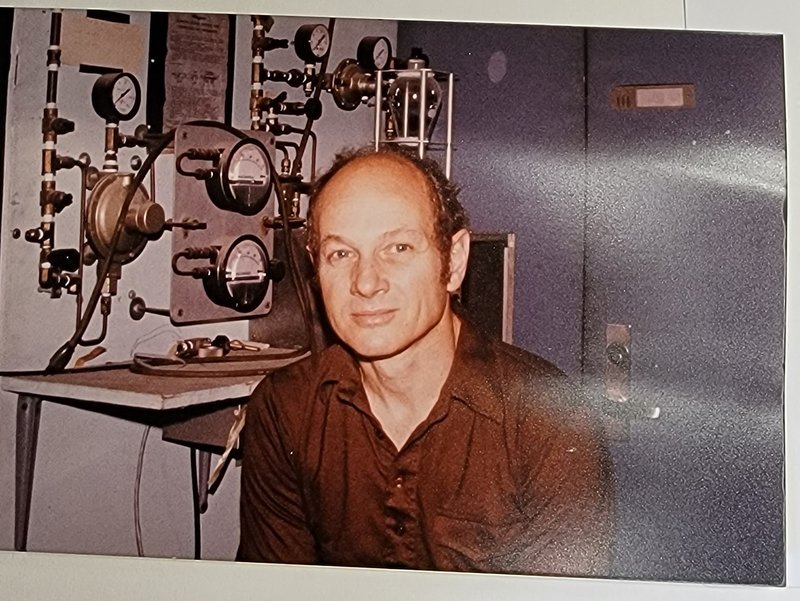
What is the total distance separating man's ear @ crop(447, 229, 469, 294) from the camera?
61.1 inches

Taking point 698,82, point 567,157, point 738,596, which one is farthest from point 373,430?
point 698,82

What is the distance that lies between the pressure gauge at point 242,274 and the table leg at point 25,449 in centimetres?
36

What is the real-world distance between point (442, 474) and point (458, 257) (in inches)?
14.5

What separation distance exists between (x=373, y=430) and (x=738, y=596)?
2.24 ft

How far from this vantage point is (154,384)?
1.55m

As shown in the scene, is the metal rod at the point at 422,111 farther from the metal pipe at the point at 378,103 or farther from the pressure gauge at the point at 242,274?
the pressure gauge at the point at 242,274

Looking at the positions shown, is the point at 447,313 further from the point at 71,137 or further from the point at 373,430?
the point at 71,137

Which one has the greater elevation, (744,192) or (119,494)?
(744,192)

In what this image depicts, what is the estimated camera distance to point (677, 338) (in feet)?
5.10

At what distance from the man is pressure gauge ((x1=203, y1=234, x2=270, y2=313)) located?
96 mm

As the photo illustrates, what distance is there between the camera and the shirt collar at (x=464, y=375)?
1555 millimetres

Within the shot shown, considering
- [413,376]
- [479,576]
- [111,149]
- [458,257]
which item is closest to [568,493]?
[479,576]

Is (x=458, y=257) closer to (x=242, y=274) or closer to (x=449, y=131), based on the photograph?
(x=449, y=131)

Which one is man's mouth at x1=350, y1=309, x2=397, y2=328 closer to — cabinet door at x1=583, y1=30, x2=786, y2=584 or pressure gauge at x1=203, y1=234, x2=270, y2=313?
pressure gauge at x1=203, y1=234, x2=270, y2=313
